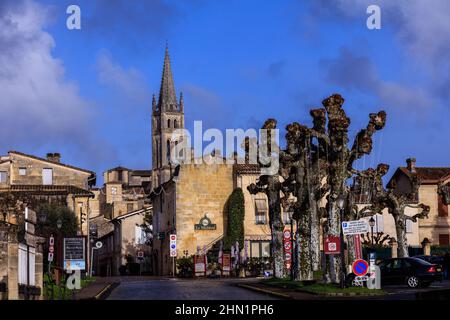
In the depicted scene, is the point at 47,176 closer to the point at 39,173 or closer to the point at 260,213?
the point at 39,173

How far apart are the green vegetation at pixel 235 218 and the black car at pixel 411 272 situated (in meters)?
30.8

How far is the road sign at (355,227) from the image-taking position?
3261cm

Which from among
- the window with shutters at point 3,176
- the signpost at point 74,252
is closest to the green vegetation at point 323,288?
the signpost at point 74,252

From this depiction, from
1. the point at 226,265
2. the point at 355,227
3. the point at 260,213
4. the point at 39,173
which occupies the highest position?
the point at 39,173

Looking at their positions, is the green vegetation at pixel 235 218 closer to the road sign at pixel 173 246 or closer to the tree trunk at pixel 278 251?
the road sign at pixel 173 246

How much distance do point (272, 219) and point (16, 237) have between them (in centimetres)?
2155

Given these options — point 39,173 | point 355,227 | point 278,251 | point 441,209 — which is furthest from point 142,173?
point 355,227

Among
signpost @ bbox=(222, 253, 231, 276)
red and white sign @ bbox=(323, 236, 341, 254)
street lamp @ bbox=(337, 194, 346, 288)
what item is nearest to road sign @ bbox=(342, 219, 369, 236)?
street lamp @ bbox=(337, 194, 346, 288)

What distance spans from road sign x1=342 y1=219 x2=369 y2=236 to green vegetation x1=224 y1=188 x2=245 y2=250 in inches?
1532

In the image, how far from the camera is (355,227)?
3281 cm

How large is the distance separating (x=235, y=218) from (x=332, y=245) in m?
37.0

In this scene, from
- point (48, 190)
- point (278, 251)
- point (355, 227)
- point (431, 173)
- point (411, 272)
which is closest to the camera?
point (355, 227)

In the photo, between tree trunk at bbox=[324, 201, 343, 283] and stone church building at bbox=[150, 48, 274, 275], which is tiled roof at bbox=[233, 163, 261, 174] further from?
tree trunk at bbox=[324, 201, 343, 283]
